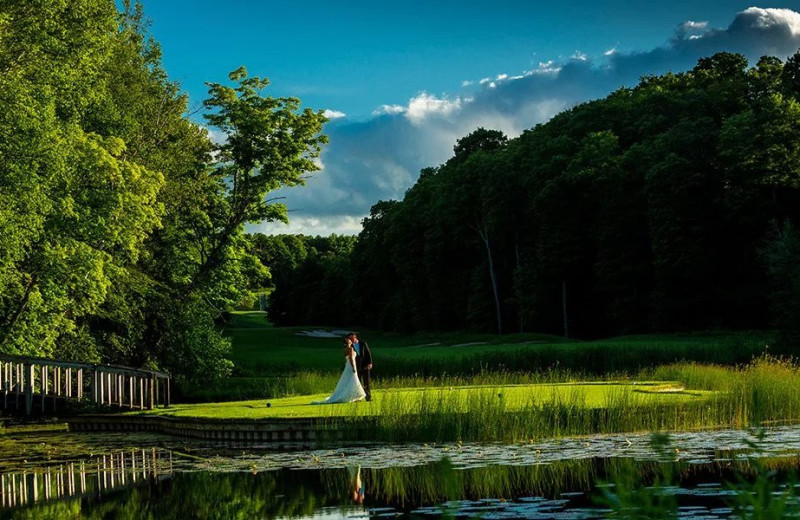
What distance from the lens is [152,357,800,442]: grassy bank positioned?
18.8 m

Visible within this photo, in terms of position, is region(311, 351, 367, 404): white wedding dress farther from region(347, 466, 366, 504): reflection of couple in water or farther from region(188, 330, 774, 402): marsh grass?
region(347, 466, 366, 504): reflection of couple in water

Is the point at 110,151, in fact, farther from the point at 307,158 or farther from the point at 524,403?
the point at 524,403

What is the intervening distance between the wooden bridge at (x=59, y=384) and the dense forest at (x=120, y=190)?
70 cm

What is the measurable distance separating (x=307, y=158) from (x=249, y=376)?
10.2 metres

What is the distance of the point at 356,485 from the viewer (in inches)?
572

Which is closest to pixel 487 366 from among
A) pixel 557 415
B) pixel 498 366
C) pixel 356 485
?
pixel 498 366

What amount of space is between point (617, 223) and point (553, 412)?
44965 millimetres

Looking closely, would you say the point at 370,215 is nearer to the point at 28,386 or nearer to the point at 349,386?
the point at 28,386

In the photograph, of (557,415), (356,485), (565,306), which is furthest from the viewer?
(565,306)

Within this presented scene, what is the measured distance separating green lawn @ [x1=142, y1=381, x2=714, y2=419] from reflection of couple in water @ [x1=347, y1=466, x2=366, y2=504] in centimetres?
359

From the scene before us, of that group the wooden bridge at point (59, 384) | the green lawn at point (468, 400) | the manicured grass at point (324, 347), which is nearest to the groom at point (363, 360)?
the green lawn at point (468, 400)

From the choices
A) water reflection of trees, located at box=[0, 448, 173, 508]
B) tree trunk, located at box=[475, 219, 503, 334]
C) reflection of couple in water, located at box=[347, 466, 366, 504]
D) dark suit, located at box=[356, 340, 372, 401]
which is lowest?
water reflection of trees, located at box=[0, 448, 173, 508]

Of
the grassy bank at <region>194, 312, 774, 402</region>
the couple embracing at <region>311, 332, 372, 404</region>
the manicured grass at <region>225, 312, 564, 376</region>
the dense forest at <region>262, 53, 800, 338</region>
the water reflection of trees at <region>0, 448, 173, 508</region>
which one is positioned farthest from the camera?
the dense forest at <region>262, 53, 800, 338</region>

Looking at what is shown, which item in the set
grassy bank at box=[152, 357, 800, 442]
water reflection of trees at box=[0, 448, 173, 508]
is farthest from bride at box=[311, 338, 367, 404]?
water reflection of trees at box=[0, 448, 173, 508]
